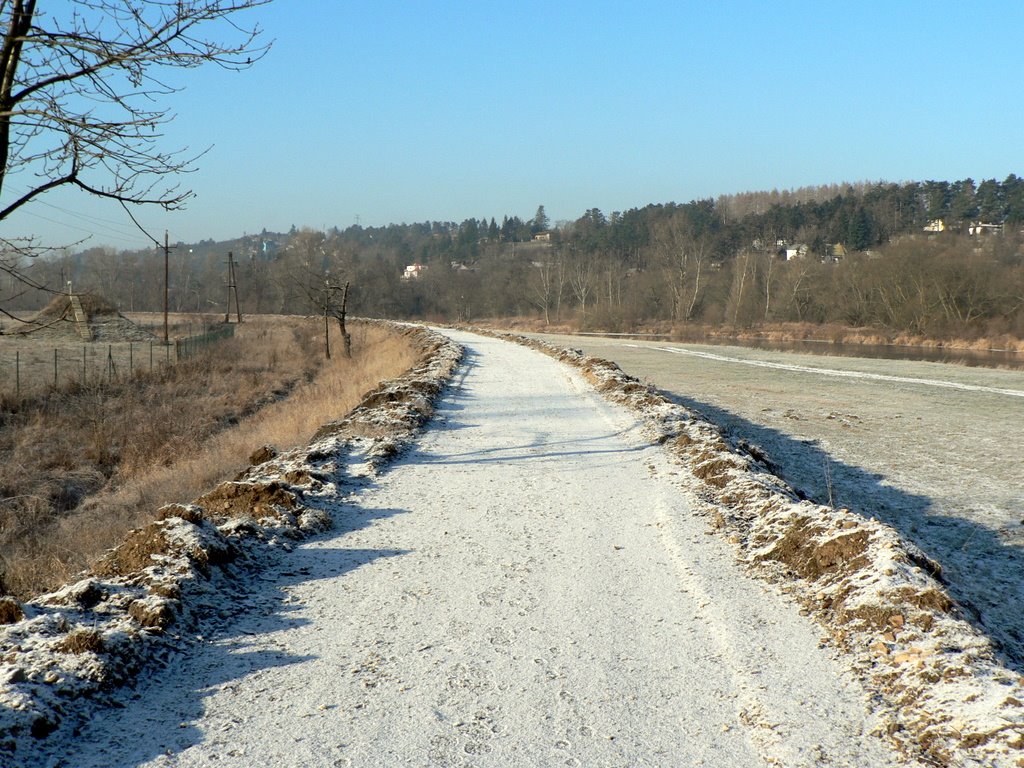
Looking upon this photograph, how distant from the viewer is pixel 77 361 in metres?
40.7

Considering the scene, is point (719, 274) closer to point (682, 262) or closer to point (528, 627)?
point (682, 262)

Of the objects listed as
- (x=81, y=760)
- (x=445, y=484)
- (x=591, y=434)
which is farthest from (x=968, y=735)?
(x=591, y=434)

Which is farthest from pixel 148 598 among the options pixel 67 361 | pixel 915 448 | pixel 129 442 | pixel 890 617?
pixel 67 361

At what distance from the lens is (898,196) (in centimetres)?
11944

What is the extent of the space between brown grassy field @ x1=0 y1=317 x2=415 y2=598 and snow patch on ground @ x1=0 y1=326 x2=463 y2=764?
4.56 feet

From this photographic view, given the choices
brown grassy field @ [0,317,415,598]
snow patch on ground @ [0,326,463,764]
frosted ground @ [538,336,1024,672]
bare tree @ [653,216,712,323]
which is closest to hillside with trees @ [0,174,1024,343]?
bare tree @ [653,216,712,323]

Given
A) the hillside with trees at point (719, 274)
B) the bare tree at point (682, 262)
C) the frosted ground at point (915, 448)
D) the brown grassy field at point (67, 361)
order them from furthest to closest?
1. the bare tree at point (682, 262)
2. the hillside with trees at point (719, 274)
3. the brown grassy field at point (67, 361)
4. the frosted ground at point (915, 448)

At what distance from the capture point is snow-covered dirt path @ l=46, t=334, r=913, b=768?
400 centimetres

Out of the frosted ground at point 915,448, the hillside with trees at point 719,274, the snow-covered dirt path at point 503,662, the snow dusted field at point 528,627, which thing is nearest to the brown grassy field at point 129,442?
the snow dusted field at point 528,627

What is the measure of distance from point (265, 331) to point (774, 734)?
62778 mm

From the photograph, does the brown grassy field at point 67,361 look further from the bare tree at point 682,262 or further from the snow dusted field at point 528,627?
the bare tree at point 682,262

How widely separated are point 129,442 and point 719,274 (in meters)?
81.1

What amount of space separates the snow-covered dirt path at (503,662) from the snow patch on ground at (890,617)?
207mm

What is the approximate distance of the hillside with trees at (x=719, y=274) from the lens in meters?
61.6
